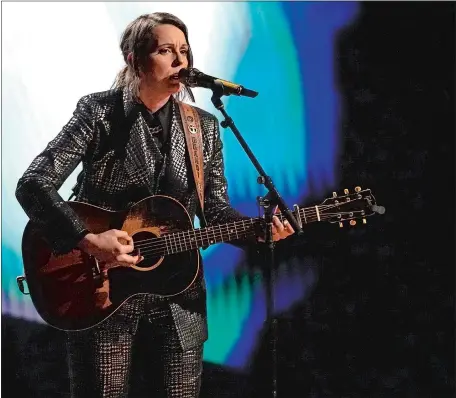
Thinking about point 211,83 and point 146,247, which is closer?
point 211,83

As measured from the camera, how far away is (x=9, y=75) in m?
2.65

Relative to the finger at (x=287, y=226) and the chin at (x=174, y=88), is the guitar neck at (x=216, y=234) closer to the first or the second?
the finger at (x=287, y=226)

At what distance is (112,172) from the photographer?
7.07 feet

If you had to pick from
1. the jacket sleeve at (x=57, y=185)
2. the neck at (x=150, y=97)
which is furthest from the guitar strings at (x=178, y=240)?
the neck at (x=150, y=97)

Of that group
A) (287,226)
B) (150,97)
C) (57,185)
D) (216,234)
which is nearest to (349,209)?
(287,226)

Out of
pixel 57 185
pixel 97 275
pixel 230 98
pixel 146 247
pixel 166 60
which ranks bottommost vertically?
pixel 97 275

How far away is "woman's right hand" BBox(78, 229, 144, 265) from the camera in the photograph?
2.02 meters

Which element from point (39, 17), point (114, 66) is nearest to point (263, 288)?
point (114, 66)

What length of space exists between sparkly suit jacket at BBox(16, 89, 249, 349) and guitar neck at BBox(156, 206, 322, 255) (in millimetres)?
88

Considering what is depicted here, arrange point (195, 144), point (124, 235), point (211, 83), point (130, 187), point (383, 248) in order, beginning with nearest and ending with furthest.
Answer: point (211, 83) → point (124, 235) → point (130, 187) → point (195, 144) → point (383, 248)

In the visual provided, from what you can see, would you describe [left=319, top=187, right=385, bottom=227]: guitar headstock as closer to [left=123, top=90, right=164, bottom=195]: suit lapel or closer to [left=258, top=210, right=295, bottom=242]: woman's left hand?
[left=258, top=210, right=295, bottom=242]: woman's left hand

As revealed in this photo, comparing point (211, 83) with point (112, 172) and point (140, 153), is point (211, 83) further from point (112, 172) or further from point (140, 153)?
point (112, 172)

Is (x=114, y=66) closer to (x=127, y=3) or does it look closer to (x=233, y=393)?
(x=127, y=3)

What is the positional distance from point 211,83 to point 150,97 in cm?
40
